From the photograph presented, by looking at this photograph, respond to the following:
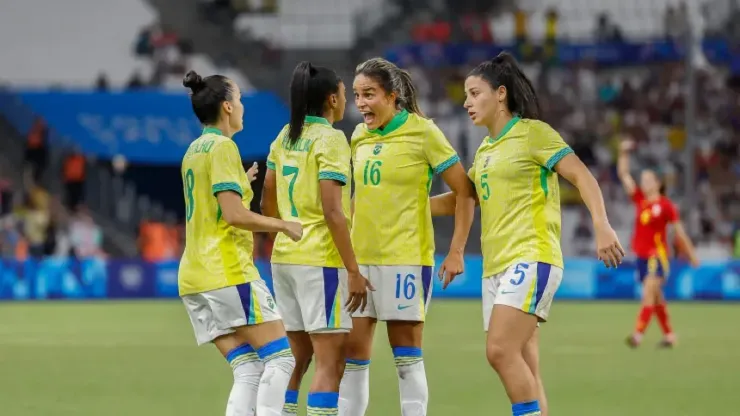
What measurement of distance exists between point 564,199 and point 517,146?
2229cm

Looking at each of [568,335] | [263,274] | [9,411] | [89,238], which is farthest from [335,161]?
[89,238]

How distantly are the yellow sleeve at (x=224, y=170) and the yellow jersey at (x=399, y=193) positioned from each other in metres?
0.93

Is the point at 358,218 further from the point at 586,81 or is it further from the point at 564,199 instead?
the point at 586,81

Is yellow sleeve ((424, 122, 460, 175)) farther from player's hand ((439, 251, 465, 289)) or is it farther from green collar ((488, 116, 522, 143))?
player's hand ((439, 251, 465, 289))

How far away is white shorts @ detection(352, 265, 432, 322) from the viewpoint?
7.47m

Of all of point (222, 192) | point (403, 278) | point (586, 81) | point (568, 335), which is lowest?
point (568, 335)

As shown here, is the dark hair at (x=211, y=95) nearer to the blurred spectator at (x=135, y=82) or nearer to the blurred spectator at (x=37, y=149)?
the blurred spectator at (x=37, y=149)

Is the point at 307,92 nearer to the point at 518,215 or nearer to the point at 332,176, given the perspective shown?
the point at 332,176

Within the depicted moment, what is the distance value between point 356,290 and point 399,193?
76 centimetres

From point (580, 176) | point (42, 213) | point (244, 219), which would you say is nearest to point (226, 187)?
point (244, 219)

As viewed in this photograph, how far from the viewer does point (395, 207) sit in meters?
7.55

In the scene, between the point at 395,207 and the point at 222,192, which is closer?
the point at 222,192

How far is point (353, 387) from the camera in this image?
24.8 ft

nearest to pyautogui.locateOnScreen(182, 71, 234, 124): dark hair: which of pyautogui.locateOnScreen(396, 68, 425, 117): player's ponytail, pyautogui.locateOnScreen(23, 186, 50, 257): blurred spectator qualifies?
pyautogui.locateOnScreen(396, 68, 425, 117): player's ponytail
